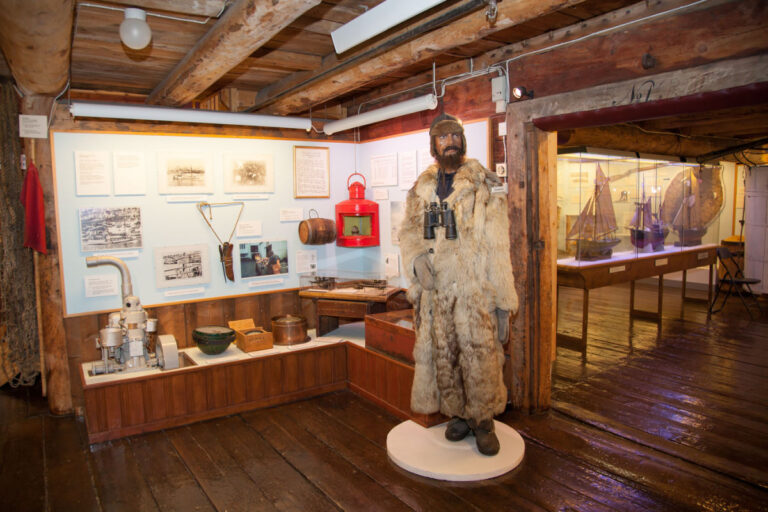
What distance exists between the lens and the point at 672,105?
313 cm

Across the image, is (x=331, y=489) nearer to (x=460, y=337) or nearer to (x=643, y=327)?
(x=460, y=337)

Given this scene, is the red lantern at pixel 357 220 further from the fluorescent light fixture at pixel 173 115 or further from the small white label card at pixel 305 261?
the fluorescent light fixture at pixel 173 115

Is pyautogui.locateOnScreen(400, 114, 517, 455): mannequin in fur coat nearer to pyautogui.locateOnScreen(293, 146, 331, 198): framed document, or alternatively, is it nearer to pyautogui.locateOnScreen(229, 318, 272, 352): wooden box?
pyautogui.locateOnScreen(229, 318, 272, 352): wooden box

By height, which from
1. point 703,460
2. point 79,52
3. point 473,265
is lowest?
point 703,460

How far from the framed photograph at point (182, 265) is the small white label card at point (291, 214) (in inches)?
34.3

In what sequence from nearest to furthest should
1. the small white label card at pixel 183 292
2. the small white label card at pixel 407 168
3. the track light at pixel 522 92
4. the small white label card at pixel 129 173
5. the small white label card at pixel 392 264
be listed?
the track light at pixel 522 92
the small white label card at pixel 129 173
the small white label card at pixel 183 292
the small white label card at pixel 407 168
the small white label card at pixel 392 264

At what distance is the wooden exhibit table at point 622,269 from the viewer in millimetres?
6098

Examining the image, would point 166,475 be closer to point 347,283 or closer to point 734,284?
point 347,283

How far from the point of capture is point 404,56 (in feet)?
12.5

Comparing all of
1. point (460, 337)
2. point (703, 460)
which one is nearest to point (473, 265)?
point (460, 337)

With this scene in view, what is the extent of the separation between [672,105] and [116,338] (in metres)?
4.31

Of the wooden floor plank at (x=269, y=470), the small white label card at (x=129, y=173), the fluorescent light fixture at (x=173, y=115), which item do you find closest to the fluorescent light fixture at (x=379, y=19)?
the fluorescent light fixture at (x=173, y=115)

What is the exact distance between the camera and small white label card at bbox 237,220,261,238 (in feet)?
17.4

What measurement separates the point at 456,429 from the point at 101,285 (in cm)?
334
